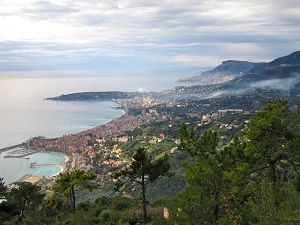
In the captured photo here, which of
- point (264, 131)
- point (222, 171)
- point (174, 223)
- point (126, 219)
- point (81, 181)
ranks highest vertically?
point (264, 131)

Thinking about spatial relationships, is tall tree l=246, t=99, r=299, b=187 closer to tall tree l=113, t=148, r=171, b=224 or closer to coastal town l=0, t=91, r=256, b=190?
tall tree l=113, t=148, r=171, b=224

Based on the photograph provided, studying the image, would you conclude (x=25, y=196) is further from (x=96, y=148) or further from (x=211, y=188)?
(x=96, y=148)

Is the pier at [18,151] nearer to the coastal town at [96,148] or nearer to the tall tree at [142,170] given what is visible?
the coastal town at [96,148]

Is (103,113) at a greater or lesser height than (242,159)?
lesser

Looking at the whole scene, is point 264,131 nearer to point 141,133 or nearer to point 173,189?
point 173,189

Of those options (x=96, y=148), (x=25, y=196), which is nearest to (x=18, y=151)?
(x=96, y=148)

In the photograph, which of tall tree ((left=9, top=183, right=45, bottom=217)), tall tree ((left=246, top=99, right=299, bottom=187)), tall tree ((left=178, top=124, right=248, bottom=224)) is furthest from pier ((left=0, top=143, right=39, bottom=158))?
tall tree ((left=246, top=99, right=299, bottom=187))

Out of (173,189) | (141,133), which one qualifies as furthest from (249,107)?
(173,189)

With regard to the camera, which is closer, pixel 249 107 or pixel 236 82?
pixel 249 107
